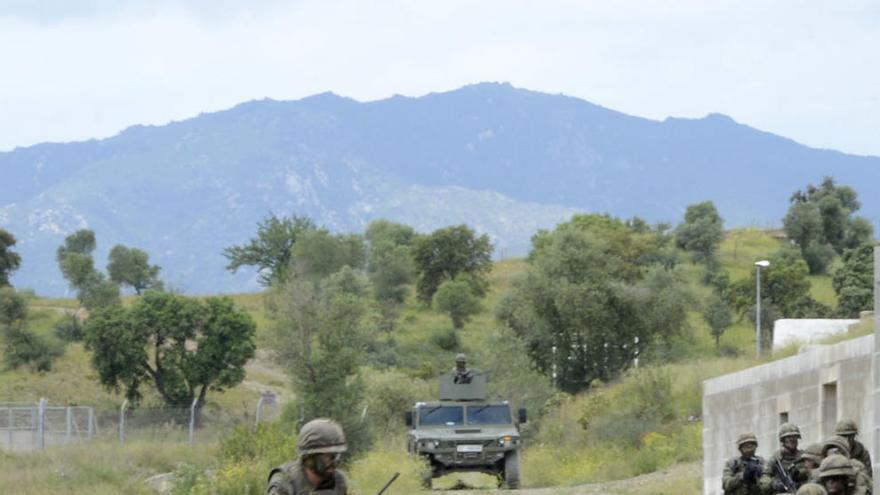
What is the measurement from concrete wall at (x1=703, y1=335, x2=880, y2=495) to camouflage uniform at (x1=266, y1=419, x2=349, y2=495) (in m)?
13.6

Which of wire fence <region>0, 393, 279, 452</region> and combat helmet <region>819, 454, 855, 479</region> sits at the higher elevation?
combat helmet <region>819, 454, 855, 479</region>

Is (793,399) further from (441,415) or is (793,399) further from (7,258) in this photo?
(7,258)

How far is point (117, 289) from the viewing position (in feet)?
305

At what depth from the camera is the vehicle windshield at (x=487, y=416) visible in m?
34.7

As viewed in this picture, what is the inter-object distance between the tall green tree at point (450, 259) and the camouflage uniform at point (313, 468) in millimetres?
90152

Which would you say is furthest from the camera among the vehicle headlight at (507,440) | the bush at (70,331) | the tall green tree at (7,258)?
the tall green tree at (7,258)

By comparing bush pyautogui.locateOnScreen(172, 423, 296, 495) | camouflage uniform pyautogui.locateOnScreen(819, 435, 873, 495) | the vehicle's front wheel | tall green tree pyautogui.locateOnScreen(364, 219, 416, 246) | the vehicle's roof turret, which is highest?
tall green tree pyautogui.locateOnScreen(364, 219, 416, 246)

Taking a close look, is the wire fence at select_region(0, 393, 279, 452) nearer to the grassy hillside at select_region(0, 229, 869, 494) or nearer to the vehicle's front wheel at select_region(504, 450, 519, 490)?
the grassy hillside at select_region(0, 229, 869, 494)

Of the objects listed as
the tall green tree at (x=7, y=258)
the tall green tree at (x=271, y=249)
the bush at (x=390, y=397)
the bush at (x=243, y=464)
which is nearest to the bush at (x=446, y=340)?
the tall green tree at (x=7, y=258)

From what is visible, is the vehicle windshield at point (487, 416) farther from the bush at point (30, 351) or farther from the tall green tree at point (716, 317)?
the tall green tree at point (716, 317)

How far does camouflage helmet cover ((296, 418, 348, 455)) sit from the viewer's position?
9.63 m

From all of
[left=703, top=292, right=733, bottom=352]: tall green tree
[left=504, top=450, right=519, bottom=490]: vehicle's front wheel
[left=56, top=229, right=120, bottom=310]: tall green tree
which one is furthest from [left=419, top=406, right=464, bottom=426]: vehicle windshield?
[left=56, top=229, right=120, bottom=310]: tall green tree

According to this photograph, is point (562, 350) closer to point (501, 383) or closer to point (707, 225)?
point (501, 383)

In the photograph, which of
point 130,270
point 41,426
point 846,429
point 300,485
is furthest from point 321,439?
point 130,270
